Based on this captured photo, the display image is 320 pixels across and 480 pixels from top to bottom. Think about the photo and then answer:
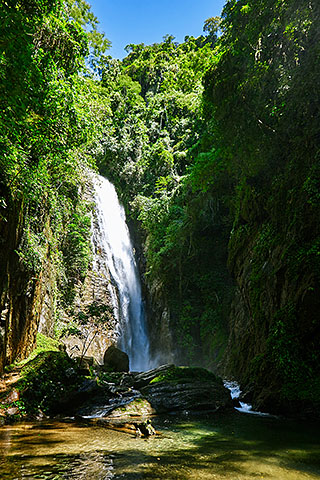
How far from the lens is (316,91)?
8.27 metres

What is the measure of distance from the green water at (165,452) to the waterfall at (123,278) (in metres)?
15.9

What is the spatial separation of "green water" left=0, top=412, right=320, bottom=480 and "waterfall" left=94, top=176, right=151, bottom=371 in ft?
52.1

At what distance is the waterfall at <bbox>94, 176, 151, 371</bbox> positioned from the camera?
21156 millimetres

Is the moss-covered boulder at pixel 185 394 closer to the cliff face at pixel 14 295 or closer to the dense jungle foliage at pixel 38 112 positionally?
the cliff face at pixel 14 295

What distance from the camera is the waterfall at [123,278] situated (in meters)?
21.2

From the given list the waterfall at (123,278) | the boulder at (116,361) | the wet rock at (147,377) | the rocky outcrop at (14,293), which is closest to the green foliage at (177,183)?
the waterfall at (123,278)

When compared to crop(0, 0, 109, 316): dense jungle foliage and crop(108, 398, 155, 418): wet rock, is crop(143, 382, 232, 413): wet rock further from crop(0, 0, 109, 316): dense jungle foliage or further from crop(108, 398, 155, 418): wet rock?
crop(0, 0, 109, 316): dense jungle foliage

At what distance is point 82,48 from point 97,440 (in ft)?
39.4

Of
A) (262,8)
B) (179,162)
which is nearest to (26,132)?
(262,8)

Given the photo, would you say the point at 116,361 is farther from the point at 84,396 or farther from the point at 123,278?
the point at 123,278

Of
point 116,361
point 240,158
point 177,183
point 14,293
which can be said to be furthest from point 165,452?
point 177,183

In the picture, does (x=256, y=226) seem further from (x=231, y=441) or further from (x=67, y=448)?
(x=67, y=448)

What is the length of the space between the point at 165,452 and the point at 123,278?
783 inches

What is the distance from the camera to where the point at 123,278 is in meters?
23.4
